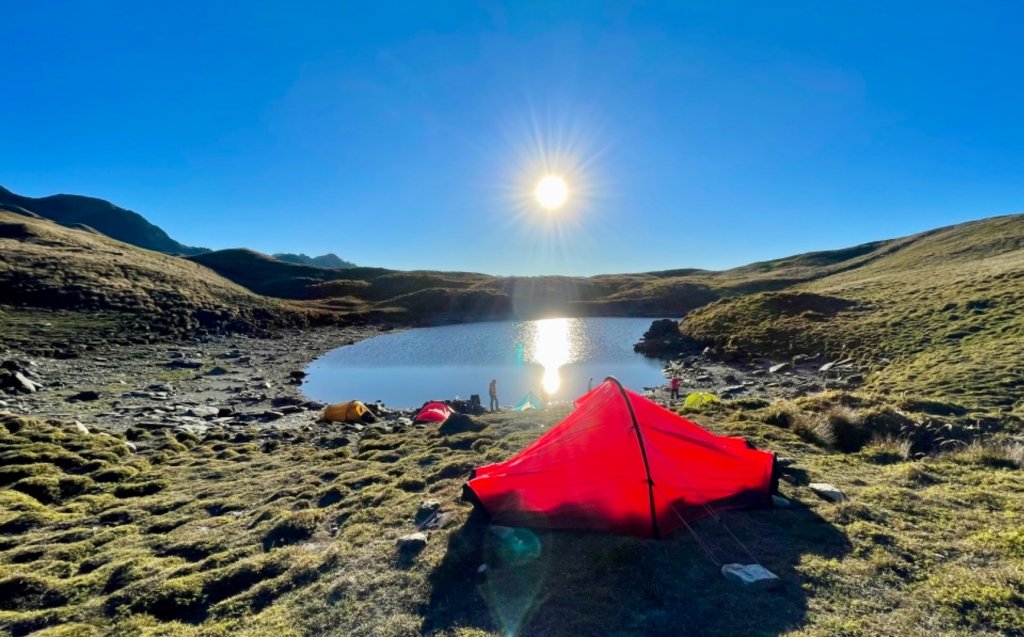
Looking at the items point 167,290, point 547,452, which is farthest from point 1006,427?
point 167,290

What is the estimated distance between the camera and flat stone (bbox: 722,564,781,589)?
19.9ft

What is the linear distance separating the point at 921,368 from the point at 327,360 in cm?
4845

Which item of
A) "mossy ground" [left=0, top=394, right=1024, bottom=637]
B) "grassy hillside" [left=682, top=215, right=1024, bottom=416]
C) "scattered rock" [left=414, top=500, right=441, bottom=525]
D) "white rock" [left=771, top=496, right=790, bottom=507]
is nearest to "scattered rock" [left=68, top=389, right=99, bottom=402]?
"mossy ground" [left=0, top=394, right=1024, bottom=637]

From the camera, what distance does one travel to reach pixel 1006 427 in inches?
515

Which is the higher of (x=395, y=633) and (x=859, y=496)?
(x=859, y=496)

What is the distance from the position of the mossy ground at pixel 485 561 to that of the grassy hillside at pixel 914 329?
34.3 feet


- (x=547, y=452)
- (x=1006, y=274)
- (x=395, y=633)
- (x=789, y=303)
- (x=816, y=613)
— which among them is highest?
(x=1006, y=274)

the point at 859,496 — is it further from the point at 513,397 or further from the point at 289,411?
the point at 289,411

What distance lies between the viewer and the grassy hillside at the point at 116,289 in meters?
50.1

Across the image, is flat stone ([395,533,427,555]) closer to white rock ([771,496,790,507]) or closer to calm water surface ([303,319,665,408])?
white rock ([771,496,790,507])

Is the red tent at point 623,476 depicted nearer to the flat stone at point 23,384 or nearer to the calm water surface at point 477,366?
the calm water surface at point 477,366

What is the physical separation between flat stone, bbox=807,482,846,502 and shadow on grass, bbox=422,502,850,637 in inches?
Result: 32.5

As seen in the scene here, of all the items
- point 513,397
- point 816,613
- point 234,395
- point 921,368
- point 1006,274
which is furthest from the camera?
point 1006,274

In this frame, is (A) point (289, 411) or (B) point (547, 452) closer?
(B) point (547, 452)
